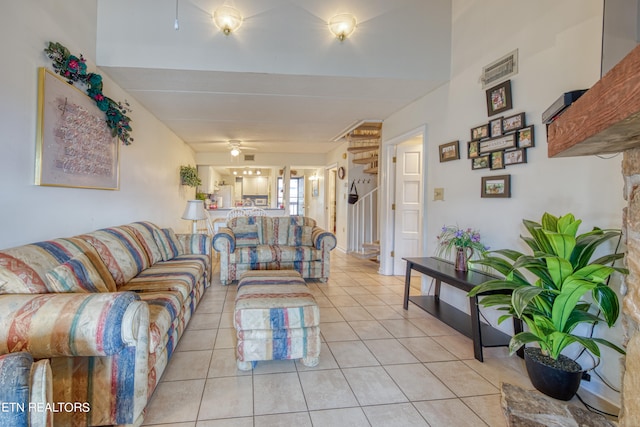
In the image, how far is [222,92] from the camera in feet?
11.0

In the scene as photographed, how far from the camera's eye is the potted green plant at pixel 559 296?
1.44 m

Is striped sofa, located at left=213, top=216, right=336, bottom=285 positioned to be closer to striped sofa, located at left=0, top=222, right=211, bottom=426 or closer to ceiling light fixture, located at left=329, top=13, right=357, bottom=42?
striped sofa, located at left=0, top=222, right=211, bottom=426

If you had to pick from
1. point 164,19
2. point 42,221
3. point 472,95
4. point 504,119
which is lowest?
point 42,221

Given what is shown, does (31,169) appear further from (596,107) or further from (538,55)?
(538,55)

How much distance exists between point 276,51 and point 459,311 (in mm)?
3048

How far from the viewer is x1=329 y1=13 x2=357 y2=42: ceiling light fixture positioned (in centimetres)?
280

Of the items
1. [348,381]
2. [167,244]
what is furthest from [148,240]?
[348,381]

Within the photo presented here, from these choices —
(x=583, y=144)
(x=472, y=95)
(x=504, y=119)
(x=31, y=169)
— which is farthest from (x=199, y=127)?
(x=583, y=144)

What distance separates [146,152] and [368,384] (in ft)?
12.9

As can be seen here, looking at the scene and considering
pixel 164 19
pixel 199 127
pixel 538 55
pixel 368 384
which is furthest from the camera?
pixel 199 127

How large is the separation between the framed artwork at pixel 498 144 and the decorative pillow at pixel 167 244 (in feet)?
11.0

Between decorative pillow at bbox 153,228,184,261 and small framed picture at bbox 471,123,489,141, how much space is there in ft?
11.0

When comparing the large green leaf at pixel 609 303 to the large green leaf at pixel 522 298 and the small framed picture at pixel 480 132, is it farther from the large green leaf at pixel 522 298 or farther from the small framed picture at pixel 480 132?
the small framed picture at pixel 480 132

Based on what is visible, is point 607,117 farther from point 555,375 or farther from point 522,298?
point 555,375
